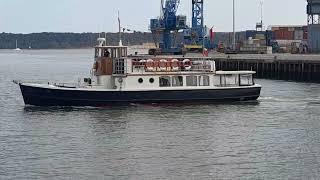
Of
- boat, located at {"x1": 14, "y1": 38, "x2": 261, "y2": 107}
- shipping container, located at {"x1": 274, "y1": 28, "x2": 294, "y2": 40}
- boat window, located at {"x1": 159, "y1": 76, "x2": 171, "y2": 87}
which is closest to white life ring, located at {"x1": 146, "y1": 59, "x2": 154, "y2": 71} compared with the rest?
boat, located at {"x1": 14, "y1": 38, "x2": 261, "y2": 107}

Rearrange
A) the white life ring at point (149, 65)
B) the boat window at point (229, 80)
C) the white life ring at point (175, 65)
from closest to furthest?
the white life ring at point (149, 65) < the white life ring at point (175, 65) < the boat window at point (229, 80)

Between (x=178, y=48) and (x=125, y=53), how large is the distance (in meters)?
80.1

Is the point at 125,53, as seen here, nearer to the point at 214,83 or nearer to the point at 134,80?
the point at 134,80

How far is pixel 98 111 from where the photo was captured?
4553 centimetres

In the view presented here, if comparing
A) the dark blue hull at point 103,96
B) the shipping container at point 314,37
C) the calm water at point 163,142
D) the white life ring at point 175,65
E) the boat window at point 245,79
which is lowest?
the calm water at point 163,142

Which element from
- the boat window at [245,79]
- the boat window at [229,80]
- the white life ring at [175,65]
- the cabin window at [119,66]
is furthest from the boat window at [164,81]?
the boat window at [245,79]

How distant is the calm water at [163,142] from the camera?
1056 inches

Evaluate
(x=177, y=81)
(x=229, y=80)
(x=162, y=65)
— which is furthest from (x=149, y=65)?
(x=229, y=80)

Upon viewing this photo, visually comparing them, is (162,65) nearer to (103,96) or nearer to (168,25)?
(103,96)

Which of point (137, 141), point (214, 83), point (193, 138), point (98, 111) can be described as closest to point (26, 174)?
point (137, 141)

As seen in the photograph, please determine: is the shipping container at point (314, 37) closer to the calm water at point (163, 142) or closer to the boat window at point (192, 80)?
the calm water at point (163, 142)

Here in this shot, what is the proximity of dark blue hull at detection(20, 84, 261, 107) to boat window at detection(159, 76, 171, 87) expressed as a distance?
656 millimetres

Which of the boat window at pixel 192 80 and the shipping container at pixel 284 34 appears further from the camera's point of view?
the shipping container at pixel 284 34

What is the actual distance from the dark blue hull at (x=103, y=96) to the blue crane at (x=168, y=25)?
6914cm
